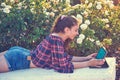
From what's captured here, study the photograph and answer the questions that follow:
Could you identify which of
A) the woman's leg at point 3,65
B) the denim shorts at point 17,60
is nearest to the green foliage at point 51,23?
the denim shorts at point 17,60

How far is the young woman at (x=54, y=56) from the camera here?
15.2 feet

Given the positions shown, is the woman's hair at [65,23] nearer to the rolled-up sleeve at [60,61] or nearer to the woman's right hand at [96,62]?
the rolled-up sleeve at [60,61]

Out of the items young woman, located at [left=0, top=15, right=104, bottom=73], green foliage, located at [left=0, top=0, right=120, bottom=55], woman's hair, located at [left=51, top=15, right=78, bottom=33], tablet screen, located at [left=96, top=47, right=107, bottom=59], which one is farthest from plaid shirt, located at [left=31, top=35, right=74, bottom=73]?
green foliage, located at [left=0, top=0, right=120, bottom=55]

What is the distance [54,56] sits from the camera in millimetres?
4641

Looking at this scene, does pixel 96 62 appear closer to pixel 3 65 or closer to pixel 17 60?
pixel 17 60

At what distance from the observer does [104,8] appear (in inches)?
245

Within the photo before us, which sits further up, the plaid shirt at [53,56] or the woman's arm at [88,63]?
the plaid shirt at [53,56]

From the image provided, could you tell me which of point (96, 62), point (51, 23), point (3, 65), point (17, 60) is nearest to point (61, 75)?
point (96, 62)

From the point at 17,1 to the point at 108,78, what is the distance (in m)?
2.22

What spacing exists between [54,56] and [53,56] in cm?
2

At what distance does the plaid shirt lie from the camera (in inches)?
181

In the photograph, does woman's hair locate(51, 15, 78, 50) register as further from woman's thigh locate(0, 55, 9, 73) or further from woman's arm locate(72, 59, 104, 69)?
woman's thigh locate(0, 55, 9, 73)

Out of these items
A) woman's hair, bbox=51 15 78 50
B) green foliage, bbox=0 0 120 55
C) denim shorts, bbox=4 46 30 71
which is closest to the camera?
woman's hair, bbox=51 15 78 50

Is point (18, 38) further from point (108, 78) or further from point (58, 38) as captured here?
point (108, 78)
